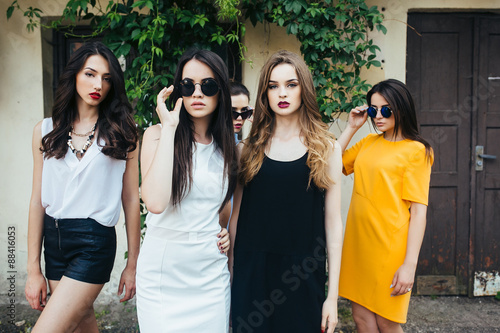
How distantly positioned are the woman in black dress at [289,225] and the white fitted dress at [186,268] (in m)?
0.14

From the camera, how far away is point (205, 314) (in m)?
1.96

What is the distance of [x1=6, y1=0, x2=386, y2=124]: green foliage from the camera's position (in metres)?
3.22

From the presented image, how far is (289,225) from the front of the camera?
2012 millimetres

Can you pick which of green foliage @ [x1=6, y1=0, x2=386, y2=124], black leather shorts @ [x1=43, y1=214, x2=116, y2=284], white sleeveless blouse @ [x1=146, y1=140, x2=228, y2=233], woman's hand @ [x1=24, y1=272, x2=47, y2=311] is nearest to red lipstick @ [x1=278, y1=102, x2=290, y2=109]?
white sleeveless blouse @ [x1=146, y1=140, x2=228, y2=233]

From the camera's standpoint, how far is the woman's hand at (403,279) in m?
2.41

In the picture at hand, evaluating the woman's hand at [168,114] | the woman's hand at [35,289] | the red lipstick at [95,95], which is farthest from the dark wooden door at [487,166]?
the woman's hand at [35,289]

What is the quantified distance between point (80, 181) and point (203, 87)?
80 centimetres

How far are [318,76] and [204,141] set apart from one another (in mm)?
1735

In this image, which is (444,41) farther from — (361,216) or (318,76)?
(361,216)

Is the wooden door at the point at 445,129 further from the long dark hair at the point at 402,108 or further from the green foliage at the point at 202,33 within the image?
the long dark hair at the point at 402,108

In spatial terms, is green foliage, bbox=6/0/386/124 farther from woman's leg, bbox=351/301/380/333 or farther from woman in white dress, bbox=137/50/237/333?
woman's leg, bbox=351/301/380/333

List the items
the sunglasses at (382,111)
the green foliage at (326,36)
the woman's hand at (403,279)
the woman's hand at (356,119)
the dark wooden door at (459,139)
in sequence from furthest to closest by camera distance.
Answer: the dark wooden door at (459,139) < the green foliage at (326,36) < the woman's hand at (356,119) < the sunglasses at (382,111) < the woman's hand at (403,279)

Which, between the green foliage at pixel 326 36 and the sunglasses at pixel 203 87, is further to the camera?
the green foliage at pixel 326 36

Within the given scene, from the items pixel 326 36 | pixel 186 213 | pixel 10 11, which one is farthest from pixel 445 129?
pixel 10 11
